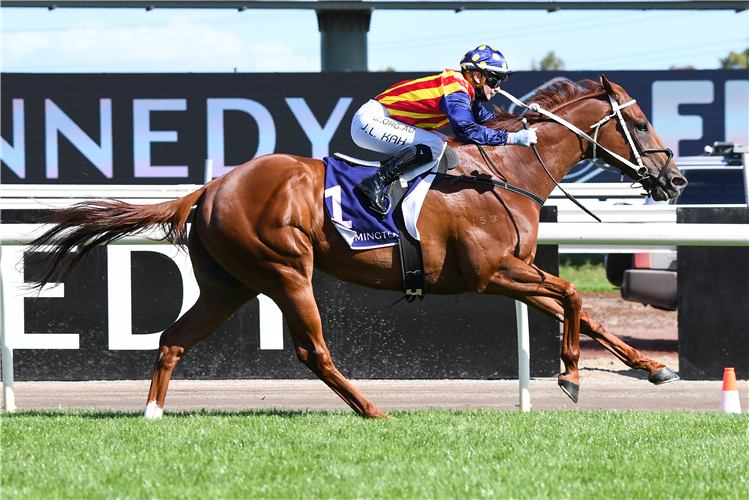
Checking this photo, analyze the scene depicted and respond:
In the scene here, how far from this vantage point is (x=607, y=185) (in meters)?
12.0

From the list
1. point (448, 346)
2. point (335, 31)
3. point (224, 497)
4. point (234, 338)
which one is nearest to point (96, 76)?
point (335, 31)

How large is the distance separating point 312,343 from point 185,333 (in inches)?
32.2

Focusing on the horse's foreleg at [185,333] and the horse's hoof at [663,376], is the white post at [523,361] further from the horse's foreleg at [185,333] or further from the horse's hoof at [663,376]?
the horse's foreleg at [185,333]

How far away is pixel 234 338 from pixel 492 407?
2.41m

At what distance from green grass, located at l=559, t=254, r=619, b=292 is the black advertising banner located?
19.6ft

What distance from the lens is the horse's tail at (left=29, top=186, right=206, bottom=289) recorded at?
516 centimetres

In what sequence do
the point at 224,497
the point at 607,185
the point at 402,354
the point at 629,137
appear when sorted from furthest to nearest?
the point at 607,185 < the point at 402,354 < the point at 629,137 < the point at 224,497

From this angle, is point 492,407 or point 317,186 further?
point 492,407

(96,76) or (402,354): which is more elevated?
(96,76)

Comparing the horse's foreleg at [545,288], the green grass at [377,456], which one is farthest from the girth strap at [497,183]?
the green grass at [377,456]

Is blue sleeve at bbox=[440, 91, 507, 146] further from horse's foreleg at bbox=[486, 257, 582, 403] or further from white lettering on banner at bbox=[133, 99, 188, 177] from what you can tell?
white lettering on banner at bbox=[133, 99, 188, 177]

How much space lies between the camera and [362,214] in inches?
191

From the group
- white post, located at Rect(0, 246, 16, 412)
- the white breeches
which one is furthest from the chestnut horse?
white post, located at Rect(0, 246, 16, 412)

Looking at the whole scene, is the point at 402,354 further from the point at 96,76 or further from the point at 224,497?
the point at 96,76
